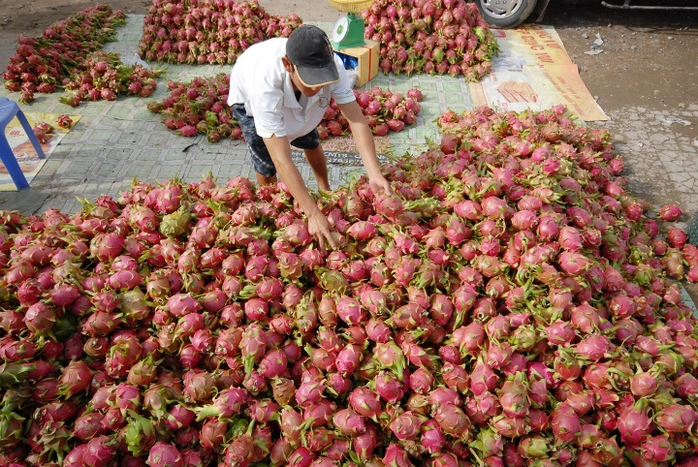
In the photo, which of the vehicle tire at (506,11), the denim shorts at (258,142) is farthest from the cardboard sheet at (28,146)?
the vehicle tire at (506,11)

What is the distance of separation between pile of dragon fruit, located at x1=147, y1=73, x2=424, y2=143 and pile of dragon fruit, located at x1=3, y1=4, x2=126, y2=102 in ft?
4.51

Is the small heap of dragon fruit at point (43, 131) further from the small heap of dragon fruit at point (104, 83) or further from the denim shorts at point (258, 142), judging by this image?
the denim shorts at point (258, 142)

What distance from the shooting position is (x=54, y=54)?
526cm

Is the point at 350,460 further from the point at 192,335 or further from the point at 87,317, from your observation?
the point at 87,317

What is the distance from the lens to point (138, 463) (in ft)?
5.14

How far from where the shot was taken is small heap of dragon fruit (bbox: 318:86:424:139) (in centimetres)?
448

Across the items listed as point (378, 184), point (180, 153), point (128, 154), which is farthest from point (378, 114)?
point (378, 184)

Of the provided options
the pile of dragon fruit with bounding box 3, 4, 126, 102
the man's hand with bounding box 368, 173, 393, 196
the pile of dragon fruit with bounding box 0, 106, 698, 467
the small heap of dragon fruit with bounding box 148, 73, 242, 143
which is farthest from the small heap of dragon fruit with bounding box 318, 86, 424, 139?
the pile of dragon fruit with bounding box 3, 4, 126, 102

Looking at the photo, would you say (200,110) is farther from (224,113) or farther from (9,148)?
(9,148)

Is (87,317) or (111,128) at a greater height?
(87,317)

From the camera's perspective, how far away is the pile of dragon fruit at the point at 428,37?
546cm

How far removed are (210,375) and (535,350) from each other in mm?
1239

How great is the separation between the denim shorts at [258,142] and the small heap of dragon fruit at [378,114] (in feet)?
4.10

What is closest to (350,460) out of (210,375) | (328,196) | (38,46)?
(210,375)
